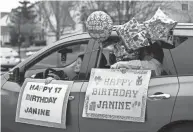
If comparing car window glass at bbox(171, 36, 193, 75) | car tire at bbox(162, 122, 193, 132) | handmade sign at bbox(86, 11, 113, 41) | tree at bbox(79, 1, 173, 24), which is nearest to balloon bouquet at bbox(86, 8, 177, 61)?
handmade sign at bbox(86, 11, 113, 41)

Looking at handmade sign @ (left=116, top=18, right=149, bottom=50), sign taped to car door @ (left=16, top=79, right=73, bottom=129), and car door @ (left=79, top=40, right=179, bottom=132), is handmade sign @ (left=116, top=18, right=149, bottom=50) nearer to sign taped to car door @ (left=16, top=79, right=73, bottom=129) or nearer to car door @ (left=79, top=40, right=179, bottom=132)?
car door @ (left=79, top=40, right=179, bottom=132)

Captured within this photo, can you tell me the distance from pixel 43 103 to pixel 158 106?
4.45ft

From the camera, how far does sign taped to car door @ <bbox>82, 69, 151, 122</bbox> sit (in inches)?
130

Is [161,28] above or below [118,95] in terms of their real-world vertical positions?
above

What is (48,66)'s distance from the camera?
4.64m

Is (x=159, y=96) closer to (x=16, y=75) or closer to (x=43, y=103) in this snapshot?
(x=43, y=103)

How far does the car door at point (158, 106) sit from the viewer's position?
3.16 m

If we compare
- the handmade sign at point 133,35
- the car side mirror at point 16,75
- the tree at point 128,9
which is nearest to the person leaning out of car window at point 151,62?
the handmade sign at point 133,35

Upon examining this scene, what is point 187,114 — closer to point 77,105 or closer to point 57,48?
point 77,105

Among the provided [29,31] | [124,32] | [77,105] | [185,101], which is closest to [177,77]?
[185,101]

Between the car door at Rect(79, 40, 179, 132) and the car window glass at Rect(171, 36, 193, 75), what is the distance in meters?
0.06

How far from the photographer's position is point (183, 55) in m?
3.37

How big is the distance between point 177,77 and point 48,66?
2.00 meters

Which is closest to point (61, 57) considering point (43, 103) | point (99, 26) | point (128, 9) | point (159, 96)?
point (43, 103)
